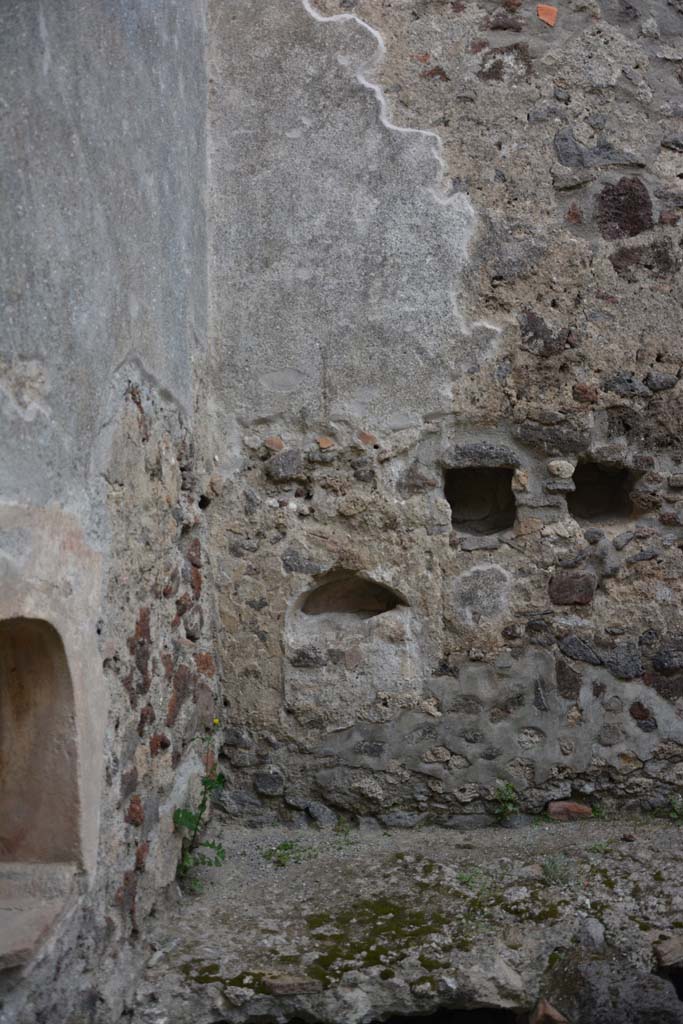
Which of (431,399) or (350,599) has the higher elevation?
(431,399)

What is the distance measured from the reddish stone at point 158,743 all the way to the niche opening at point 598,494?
170cm

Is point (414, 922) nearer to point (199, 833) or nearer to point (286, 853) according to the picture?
point (286, 853)

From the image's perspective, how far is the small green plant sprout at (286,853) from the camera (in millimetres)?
3133

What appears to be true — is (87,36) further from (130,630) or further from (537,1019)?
(537,1019)

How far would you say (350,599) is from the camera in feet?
11.5

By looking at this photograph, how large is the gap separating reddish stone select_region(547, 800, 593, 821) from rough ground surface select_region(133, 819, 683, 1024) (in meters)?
0.05

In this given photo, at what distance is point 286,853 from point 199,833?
0.29 m

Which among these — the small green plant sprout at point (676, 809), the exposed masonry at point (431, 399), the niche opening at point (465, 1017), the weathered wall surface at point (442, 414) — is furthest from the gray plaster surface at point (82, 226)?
the small green plant sprout at point (676, 809)

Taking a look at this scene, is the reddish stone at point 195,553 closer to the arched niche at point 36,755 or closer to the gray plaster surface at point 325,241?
the gray plaster surface at point 325,241

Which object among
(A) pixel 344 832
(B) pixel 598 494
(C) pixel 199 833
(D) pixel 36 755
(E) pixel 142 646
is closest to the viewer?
(D) pixel 36 755

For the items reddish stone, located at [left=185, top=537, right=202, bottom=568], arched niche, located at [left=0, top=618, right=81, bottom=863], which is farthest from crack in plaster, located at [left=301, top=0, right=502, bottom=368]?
arched niche, located at [left=0, top=618, right=81, bottom=863]

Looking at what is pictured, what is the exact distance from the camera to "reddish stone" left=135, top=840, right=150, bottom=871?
2536mm

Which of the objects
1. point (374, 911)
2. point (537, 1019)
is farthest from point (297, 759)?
point (537, 1019)

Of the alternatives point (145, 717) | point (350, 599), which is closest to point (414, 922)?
point (145, 717)
